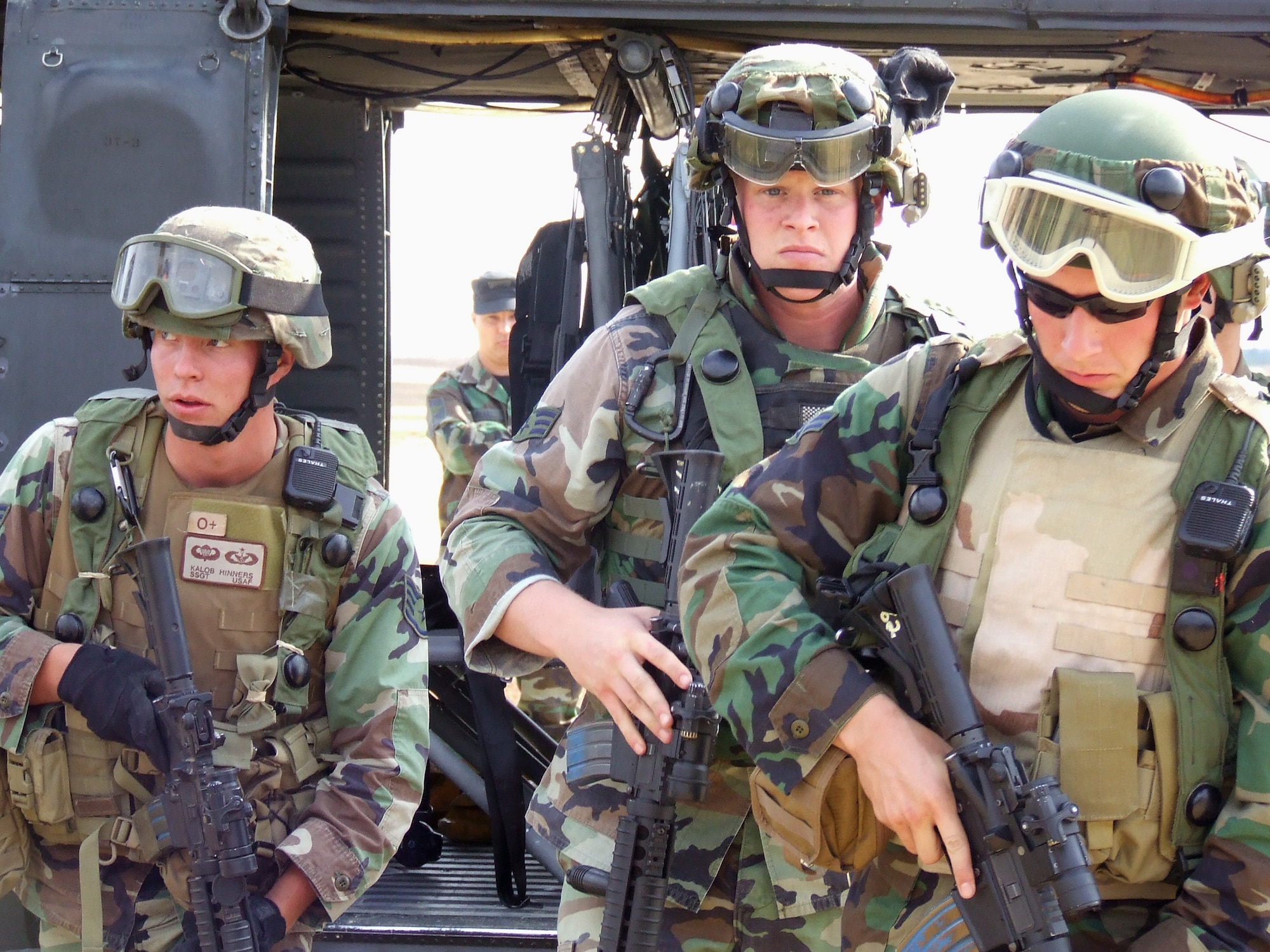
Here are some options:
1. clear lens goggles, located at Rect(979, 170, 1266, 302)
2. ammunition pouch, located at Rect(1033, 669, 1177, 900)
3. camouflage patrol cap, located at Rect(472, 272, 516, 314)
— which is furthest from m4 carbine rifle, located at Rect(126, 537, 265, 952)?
camouflage patrol cap, located at Rect(472, 272, 516, 314)

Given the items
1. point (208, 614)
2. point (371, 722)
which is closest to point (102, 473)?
point (208, 614)

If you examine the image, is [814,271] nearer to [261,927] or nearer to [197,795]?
[197,795]

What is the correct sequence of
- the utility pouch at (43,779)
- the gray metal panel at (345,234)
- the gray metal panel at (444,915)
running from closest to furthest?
the utility pouch at (43,779) → the gray metal panel at (444,915) → the gray metal panel at (345,234)

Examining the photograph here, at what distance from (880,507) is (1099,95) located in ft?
1.89

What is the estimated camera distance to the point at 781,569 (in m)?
1.95

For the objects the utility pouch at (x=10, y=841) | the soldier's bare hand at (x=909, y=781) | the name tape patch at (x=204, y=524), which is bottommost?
the utility pouch at (x=10, y=841)

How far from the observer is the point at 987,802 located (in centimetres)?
168

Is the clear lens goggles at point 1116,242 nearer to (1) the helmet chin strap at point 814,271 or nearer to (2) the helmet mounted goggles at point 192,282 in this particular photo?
(1) the helmet chin strap at point 814,271

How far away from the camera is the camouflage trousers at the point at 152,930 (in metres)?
2.75

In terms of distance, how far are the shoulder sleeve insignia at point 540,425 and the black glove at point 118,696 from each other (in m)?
0.76

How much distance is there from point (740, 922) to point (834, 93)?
1.39 metres

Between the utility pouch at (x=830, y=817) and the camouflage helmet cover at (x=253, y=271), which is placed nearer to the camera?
the utility pouch at (x=830, y=817)

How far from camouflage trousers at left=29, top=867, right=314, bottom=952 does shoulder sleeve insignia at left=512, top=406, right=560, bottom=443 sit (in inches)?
39.2

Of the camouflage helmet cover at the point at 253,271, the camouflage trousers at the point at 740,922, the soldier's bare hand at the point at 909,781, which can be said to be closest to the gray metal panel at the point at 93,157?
the camouflage helmet cover at the point at 253,271
